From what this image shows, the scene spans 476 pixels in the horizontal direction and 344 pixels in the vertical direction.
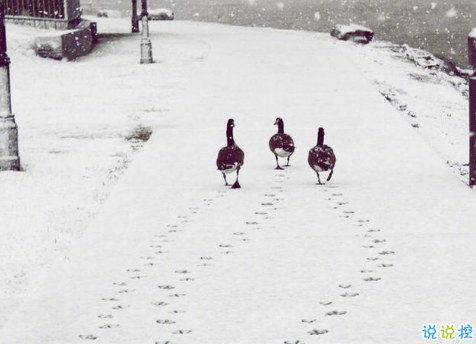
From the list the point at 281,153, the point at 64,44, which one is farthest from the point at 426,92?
the point at 281,153

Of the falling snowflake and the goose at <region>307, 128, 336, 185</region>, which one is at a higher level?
the goose at <region>307, 128, 336, 185</region>

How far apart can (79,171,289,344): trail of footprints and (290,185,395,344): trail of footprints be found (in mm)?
693

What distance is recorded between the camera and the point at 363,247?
9.52m

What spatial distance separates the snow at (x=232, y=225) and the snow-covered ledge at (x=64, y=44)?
8.64 meters

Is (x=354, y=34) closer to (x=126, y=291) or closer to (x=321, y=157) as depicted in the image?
(x=321, y=157)

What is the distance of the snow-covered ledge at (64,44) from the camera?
30.5 m

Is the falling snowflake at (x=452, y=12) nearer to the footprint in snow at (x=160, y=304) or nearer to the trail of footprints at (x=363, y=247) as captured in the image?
the trail of footprints at (x=363, y=247)

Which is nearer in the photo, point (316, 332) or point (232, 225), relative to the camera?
point (316, 332)

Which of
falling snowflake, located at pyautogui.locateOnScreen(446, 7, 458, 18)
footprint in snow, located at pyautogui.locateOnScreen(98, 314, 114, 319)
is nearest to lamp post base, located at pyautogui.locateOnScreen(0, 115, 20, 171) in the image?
footprint in snow, located at pyautogui.locateOnScreen(98, 314, 114, 319)

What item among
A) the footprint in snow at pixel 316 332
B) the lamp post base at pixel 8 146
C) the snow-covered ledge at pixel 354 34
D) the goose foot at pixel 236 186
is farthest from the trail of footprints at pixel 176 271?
the snow-covered ledge at pixel 354 34

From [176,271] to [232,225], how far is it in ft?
5.78

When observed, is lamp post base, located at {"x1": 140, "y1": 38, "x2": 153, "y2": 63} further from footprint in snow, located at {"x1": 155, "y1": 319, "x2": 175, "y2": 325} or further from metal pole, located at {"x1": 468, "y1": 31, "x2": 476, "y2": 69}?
footprint in snow, located at {"x1": 155, "y1": 319, "x2": 175, "y2": 325}

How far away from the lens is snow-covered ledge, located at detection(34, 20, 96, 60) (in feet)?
100

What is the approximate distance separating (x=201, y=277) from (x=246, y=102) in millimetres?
11884
